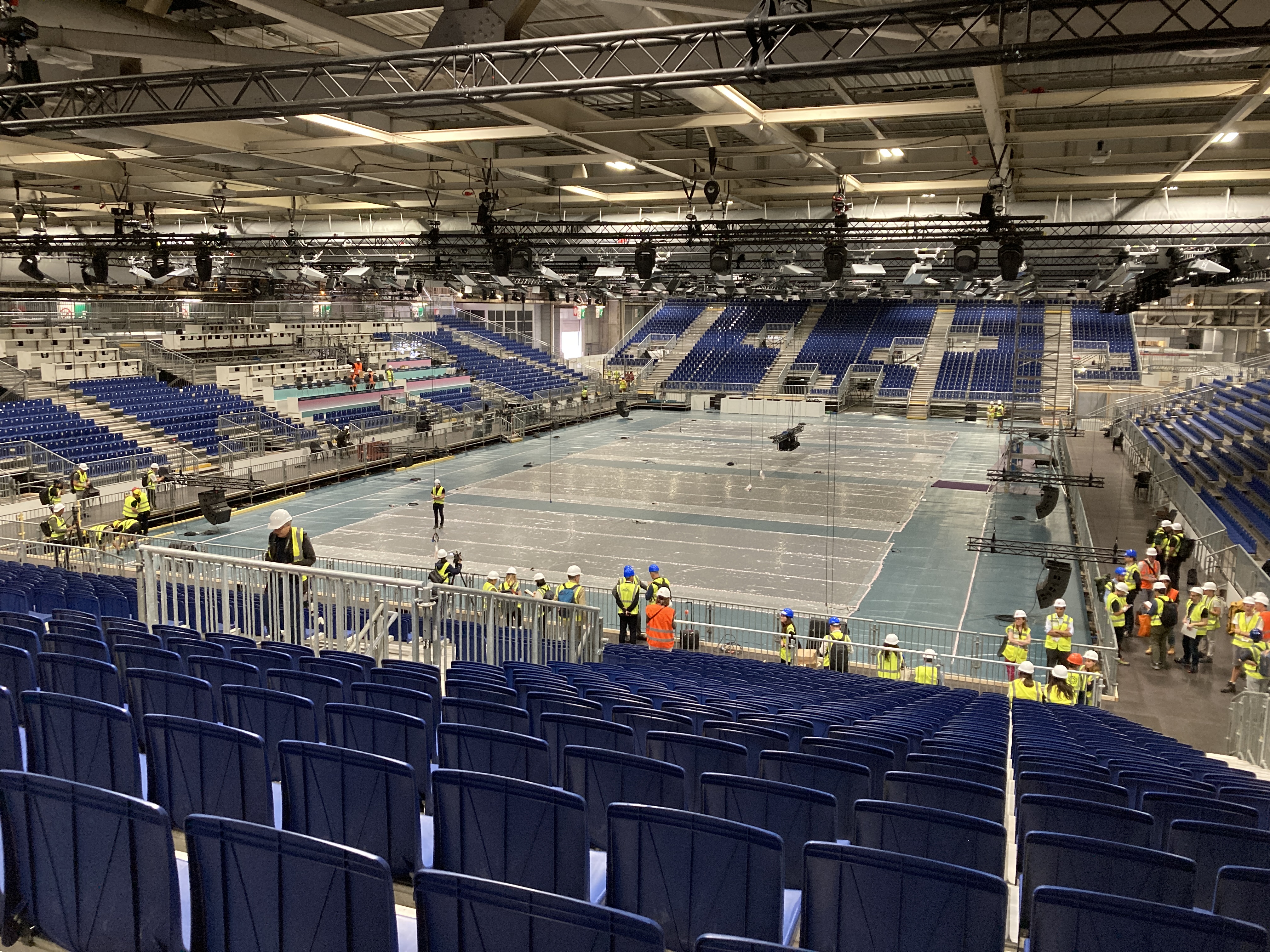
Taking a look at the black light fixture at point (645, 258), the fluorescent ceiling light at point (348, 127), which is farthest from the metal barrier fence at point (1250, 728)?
the black light fixture at point (645, 258)

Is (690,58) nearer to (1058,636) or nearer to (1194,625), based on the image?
(1058,636)

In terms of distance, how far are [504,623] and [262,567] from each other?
3.04 meters

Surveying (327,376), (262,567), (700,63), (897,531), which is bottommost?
(897,531)

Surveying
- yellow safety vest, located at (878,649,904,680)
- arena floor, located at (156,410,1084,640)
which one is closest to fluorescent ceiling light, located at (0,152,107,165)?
arena floor, located at (156,410,1084,640)

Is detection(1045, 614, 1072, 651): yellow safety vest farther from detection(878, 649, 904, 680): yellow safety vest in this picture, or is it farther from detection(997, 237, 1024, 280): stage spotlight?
detection(997, 237, 1024, 280): stage spotlight

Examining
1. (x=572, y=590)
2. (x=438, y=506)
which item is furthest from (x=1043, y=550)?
(x=438, y=506)

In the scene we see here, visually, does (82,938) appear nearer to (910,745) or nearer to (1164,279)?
(910,745)

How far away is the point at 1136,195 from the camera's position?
22625mm

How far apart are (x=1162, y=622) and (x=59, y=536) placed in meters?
22.5

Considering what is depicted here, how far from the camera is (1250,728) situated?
11578 mm

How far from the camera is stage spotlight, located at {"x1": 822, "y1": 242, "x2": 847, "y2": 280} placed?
23.0m

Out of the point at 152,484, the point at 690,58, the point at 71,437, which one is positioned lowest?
the point at 152,484

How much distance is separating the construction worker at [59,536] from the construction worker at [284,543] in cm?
915

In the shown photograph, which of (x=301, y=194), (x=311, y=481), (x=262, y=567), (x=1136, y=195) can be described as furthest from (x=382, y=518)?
(x=1136, y=195)
